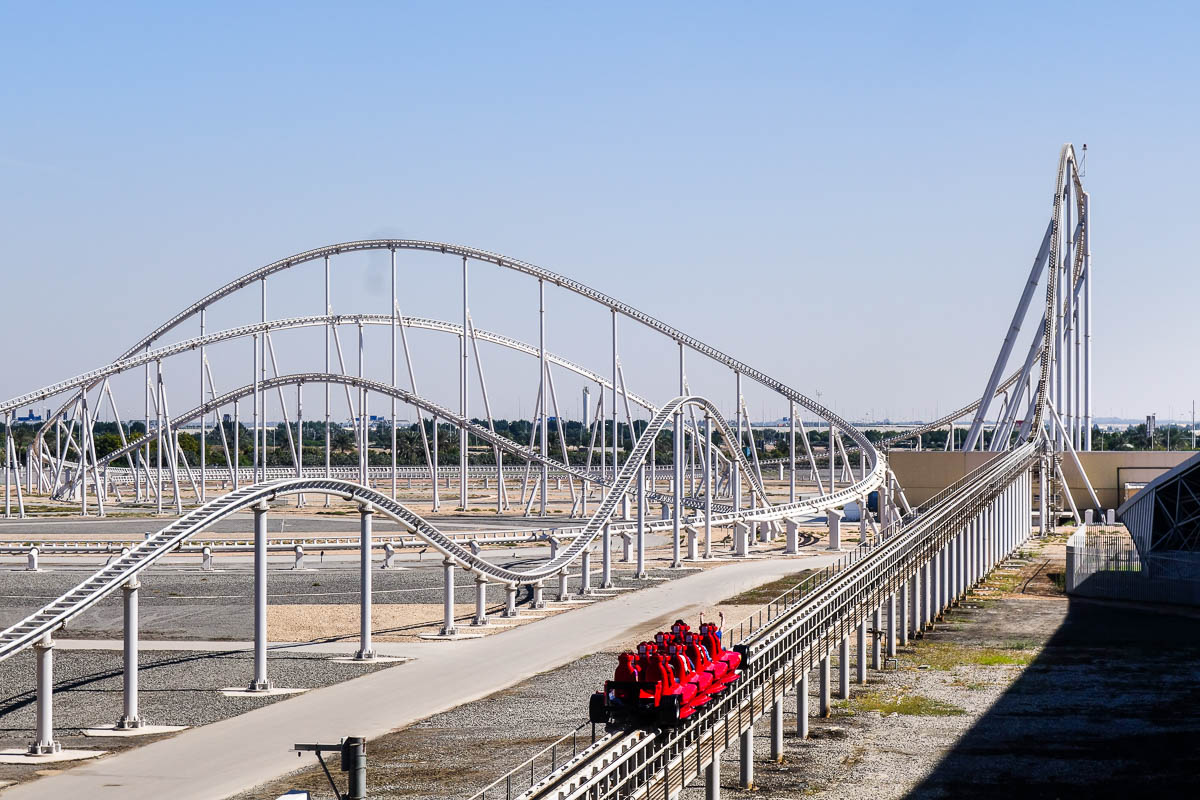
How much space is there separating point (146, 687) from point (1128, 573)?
26278mm

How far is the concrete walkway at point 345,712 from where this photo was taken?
17734 millimetres

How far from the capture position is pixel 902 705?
939 inches

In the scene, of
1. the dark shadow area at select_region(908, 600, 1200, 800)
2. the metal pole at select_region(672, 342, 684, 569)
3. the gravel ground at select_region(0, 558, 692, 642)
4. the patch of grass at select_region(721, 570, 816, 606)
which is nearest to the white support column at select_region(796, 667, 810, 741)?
the dark shadow area at select_region(908, 600, 1200, 800)

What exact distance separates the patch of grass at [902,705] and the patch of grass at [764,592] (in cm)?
1246

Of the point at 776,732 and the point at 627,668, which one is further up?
the point at 627,668

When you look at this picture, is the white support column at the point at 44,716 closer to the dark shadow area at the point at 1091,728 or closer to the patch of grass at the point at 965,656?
the dark shadow area at the point at 1091,728

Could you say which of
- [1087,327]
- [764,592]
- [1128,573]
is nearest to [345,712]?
[764,592]

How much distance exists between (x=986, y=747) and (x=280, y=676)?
42.1 ft

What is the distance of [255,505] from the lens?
2566 centimetres

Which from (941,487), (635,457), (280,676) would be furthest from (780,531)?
(280,676)

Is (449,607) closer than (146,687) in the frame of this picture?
No

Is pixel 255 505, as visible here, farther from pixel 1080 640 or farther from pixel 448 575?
pixel 1080 640

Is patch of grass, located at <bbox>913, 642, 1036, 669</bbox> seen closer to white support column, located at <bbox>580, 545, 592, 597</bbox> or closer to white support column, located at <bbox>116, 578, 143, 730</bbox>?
white support column, located at <bbox>580, 545, 592, 597</bbox>

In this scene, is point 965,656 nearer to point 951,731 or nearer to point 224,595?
point 951,731
